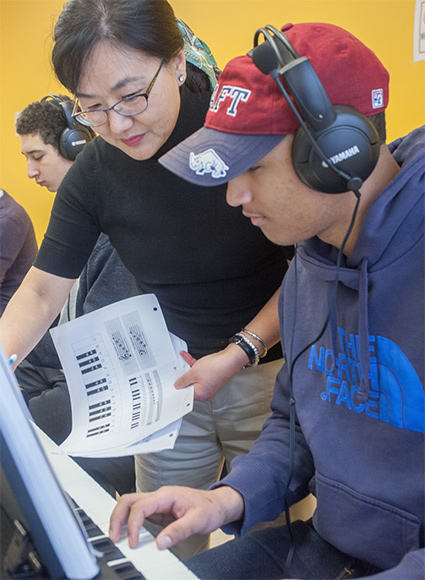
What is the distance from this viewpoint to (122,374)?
1.06m

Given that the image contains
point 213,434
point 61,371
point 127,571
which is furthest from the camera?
point 61,371

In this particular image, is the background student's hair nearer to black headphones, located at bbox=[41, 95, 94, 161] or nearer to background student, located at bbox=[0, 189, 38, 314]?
black headphones, located at bbox=[41, 95, 94, 161]

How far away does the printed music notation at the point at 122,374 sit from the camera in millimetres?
955

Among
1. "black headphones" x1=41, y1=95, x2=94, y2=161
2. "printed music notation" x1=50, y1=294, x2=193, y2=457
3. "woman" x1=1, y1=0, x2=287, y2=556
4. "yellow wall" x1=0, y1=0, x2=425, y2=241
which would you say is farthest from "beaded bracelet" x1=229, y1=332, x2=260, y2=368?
"black headphones" x1=41, y1=95, x2=94, y2=161

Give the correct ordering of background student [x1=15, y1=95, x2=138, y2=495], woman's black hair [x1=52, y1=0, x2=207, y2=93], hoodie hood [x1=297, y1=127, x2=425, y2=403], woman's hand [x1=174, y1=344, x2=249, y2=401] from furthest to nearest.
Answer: background student [x1=15, y1=95, x2=138, y2=495] → woman's hand [x1=174, y1=344, x2=249, y2=401] → woman's black hair [x1=52, y1=0, x2=207, y2=93] → hoodie hood [x1=297, y1=127, x2=425, y2=403]

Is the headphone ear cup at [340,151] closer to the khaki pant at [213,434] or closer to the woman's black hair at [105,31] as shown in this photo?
the woman's black hair at [105,31]

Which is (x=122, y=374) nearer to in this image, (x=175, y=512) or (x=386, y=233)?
(x=175, y=512)

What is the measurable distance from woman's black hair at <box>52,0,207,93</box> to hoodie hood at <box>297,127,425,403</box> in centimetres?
46

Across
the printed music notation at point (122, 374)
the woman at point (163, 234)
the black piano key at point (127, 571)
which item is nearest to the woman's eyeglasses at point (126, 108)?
the woman at point (163, 234)

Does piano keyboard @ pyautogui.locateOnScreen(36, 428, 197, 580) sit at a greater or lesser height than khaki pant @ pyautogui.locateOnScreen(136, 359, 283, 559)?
greater

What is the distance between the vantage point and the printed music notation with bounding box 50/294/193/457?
0.95 meters

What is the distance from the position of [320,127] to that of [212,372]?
0.52m

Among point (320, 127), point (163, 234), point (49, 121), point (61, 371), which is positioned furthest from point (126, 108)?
point (49, 121)

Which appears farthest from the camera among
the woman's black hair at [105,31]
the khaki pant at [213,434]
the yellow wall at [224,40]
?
the yellow wall at [224,40]
